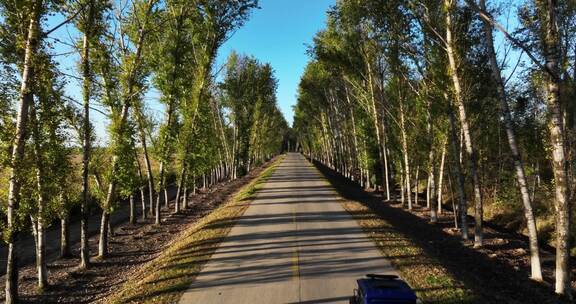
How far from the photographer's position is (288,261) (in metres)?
13.1

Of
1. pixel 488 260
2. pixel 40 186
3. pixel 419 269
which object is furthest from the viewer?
pixel 488 260

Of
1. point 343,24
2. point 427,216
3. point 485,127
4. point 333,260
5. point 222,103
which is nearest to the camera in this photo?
point 333,260

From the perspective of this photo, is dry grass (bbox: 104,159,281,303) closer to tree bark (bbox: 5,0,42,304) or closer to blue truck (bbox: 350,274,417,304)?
tree bark (bbox: 5,0,42,304)

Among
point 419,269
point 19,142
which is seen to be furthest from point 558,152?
point 19,142

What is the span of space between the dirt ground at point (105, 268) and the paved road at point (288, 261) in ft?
14.2

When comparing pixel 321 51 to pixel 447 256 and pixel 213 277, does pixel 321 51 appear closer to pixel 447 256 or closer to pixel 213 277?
pixel 447 256

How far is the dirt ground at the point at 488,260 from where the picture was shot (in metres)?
11.7

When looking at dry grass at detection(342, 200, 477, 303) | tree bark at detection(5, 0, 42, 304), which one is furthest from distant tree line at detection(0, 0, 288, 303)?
dry grass at detection(342, 200, 477, 303)

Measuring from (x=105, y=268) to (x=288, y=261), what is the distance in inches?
349

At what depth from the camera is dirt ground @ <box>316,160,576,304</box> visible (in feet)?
38.5

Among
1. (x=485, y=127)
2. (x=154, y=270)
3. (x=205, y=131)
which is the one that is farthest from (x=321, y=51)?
(x=154, y=270)

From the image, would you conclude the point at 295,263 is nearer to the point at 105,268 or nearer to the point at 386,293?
the point at 386,293

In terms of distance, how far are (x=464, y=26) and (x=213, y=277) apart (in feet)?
53.8

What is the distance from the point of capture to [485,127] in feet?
80.0
